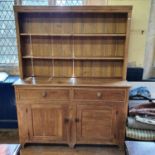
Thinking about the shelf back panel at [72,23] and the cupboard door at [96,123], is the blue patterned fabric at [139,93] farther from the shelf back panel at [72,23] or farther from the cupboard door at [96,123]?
the shelf back panel at [72,23]

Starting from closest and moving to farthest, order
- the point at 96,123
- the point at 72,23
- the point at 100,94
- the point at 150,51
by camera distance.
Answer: the point at 100,94, the point at 96,123, the point at 72,23, the point at 150,51

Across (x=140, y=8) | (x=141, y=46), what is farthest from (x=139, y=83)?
(x=140, y=8)

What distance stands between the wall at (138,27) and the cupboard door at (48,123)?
1.17 m

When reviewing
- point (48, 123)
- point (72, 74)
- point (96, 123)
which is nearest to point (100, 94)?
point (96, 123)

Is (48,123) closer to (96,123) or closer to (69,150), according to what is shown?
(69,150)

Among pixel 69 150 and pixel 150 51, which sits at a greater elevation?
pixel 150 51

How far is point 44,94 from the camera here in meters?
2.26

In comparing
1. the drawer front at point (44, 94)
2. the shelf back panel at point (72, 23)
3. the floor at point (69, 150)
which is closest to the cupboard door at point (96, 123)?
the floor at point (69, 150)

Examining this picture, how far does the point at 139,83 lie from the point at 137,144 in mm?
1169

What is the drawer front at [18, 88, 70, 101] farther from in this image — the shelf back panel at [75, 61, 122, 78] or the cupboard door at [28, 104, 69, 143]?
the shelf back panel at [75, 61, 122, 78]

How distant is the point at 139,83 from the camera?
106 inches

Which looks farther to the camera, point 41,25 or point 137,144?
point 41,25

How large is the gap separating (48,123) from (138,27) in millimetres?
1671

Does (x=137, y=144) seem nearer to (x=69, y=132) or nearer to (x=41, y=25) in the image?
(x=69, y=132)
